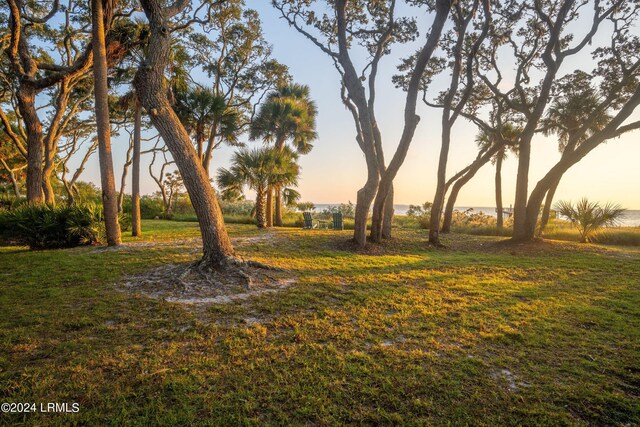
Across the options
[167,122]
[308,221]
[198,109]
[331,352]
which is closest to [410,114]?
[167,122]

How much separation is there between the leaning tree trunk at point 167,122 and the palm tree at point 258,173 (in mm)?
7624

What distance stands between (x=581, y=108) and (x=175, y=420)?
16384mm

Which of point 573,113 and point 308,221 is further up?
point 573,113

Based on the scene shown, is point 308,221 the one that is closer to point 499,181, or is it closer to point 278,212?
point 278,212

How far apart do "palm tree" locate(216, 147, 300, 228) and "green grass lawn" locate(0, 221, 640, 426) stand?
797cm

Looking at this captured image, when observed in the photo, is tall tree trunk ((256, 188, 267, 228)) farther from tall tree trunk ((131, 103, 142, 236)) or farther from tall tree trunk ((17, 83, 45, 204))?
tall tree trunk ((17, 83, 45, 204))

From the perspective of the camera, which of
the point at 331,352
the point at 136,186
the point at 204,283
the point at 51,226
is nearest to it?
the point at 331,352

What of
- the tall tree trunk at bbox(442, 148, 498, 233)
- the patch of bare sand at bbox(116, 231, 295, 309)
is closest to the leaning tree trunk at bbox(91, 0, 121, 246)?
the patch of bare sand at bbox(116, 231, 295, 309)

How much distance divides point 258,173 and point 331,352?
10932 millimetres

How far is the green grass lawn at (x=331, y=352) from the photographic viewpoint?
1876 millimetres

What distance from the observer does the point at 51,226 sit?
24.9 ft

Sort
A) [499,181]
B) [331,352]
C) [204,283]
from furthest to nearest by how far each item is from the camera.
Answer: [499,181], [204,283], [331,352]

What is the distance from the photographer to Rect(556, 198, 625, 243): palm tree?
9.52 metres

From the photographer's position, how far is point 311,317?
3445mm
